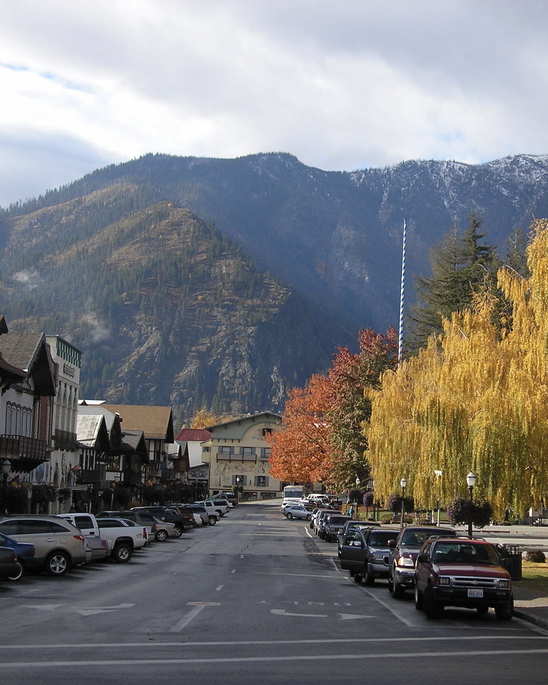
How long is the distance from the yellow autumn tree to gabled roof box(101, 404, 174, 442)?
2750 inches

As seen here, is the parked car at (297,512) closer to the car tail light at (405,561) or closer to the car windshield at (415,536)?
the car windshield at (415,536)

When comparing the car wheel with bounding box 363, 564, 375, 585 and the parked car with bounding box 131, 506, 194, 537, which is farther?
the parked car with bounding box 131, 506, 194, 537

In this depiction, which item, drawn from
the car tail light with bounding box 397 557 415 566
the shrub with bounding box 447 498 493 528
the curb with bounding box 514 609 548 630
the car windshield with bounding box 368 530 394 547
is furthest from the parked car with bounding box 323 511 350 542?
the curb with bounding box 514 609 548 630

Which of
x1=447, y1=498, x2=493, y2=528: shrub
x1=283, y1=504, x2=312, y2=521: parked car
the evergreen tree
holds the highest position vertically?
the evergreen tree

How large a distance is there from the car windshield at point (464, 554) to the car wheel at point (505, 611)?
85 centimetres

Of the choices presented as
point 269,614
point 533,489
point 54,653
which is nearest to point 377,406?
point 533,489

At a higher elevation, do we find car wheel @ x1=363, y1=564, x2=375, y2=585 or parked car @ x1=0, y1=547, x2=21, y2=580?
parked car @ x1=0, y1=547, x2=21, y2=580

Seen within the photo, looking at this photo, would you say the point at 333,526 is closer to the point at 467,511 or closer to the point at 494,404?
the point at 467,511

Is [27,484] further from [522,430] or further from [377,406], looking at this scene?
[522,430]

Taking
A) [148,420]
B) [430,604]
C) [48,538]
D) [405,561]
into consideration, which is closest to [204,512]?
[148,420]

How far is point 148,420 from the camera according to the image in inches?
4178

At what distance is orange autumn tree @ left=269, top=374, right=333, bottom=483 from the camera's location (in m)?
81.6

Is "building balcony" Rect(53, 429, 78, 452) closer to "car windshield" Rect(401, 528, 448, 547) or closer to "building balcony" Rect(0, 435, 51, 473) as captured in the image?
"building balcony" Rect(0, 435, 51, 473)

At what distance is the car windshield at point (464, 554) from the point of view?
18375 millimetres
